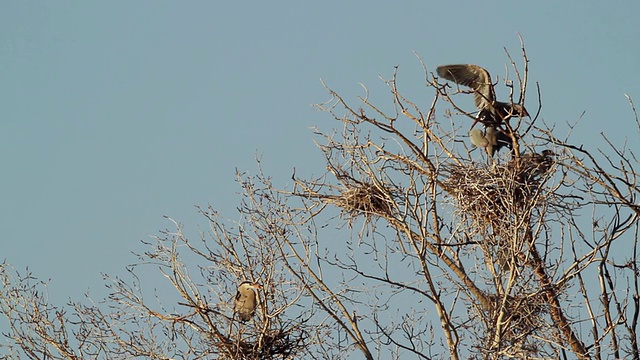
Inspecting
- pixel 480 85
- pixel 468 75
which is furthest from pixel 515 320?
pixel 468 75

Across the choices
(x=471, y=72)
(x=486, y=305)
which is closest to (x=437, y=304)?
(x=486, y=305)

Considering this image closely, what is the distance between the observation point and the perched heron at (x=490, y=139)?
1523 cm

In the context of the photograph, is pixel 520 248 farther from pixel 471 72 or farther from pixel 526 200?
pixel 471 72

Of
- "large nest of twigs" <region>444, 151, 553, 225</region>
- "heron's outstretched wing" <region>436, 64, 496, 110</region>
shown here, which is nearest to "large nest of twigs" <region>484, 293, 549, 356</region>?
"large nest of twigs" <region>444, 151, 553, 225</region>

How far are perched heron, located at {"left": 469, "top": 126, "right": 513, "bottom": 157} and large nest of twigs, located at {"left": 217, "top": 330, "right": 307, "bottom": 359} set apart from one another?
3.43m

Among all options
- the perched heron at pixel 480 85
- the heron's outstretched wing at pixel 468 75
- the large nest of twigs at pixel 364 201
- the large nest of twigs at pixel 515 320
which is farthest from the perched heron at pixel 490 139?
the large nest of twigs at pixel 515 320

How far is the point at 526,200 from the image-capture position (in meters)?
12.9

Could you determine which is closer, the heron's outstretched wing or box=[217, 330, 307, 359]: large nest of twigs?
box=[217, 330, 307, 359]: large nest of twigs

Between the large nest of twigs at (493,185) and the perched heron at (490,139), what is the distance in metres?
1.51

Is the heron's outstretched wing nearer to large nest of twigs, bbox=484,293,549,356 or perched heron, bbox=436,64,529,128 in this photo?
perched heron, bbox=436,64,529,128

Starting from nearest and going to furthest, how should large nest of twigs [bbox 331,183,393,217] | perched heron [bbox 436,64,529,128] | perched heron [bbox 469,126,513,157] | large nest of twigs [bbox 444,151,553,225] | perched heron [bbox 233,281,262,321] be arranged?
1. perched heron [bbox 233,281,262,321]
2. large nest of twigs [bbox 444,151,553,225]
3. large nest of twigs [bbox 331,183,393,217]
4. perched heron [bbox 436,64,529,128]
5. perched heron [bbox 469,126,513,157]

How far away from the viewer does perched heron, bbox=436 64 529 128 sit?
592 inches

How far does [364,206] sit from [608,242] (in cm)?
226

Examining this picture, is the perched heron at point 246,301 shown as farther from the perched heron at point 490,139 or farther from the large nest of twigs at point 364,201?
the perched heron at point 490,139
